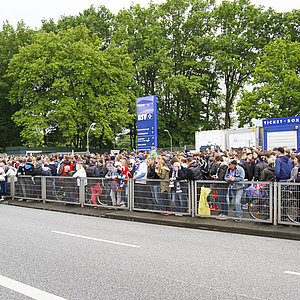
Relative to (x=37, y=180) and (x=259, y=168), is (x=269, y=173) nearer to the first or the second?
(x=259, y=168)

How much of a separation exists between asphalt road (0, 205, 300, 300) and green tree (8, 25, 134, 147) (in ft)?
93.5

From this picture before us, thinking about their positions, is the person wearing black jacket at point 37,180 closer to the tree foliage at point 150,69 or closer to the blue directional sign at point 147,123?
the blue directional sign at point 147,123

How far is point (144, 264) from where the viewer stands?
241 inches

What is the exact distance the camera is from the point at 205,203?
10.1 meters

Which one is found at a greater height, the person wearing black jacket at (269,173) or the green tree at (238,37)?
the green tree at (238,37)

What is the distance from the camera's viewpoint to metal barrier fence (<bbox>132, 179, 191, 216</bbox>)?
415 inches

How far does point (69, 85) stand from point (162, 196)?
2831 cm

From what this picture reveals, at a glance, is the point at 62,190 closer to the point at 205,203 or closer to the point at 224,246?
the point at 205,203

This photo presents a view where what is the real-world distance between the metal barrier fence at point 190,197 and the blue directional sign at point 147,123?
909 cm

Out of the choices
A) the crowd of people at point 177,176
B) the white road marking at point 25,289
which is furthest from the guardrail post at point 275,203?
the white road marking at point 25,289

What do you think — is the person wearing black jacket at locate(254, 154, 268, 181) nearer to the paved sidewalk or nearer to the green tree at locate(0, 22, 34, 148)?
the paved sidewalk

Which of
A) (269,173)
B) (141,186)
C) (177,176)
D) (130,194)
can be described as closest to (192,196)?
(177,176)

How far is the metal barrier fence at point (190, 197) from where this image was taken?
888 centimetres

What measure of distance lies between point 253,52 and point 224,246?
39471 millimetres
